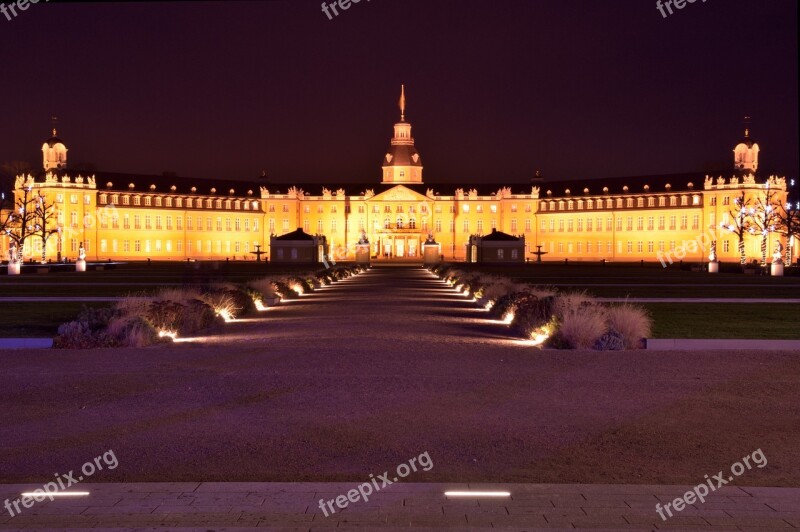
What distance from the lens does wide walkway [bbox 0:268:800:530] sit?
6.70 m

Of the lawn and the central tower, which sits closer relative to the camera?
the lawn

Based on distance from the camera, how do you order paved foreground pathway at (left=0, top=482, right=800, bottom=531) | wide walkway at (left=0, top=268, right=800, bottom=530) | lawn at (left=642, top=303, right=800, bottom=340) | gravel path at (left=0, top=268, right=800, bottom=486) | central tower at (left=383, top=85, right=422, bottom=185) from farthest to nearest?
central tower at (left=383, top=85, right=422, bottom=185)
lawn at (left=642, top=303, right=800, bottom=340)
gravel path at (left=0, top=268, right=800, bottom=486)
wide walkway at (left=0, top=268, right=800, bottom=530)
paved foreground pathway at (left=0, top=482, right=800, bottom=531)

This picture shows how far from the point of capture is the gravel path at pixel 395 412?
26.2ft

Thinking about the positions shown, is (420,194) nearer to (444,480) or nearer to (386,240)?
(386,240)

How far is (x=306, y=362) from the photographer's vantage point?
14.9 m

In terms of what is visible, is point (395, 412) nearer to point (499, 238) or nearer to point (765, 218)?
point (765, 218)

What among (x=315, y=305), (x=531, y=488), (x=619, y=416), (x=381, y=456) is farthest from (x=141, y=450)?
(x=315, y=305)

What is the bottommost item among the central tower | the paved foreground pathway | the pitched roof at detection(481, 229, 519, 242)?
the paved foreground pathway

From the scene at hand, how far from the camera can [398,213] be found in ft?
488

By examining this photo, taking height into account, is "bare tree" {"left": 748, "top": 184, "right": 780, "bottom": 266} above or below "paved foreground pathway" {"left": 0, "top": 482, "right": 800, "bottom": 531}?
above

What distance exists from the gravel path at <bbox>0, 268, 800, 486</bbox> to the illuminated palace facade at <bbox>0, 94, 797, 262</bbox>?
11314 centimetres

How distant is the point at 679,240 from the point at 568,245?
1855 centimetres

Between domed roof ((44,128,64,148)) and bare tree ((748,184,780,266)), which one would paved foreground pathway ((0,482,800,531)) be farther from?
domed roof ((44,128,64,148))

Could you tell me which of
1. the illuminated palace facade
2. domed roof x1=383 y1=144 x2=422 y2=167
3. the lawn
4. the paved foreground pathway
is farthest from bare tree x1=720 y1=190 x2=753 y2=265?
the paved foreground pathway
